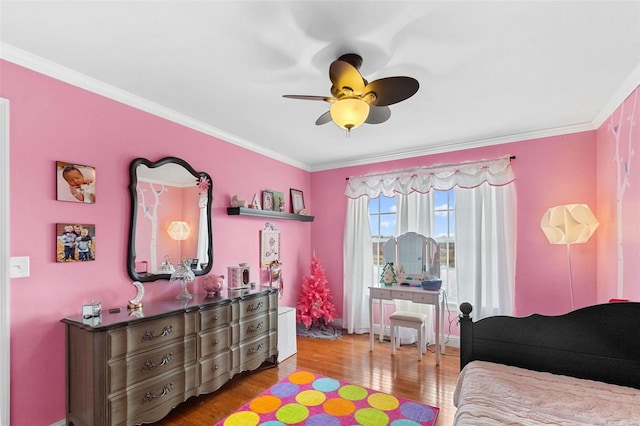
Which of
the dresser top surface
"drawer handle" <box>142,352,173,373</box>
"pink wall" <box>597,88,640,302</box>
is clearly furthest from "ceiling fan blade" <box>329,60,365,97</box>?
"drawer handle" <box>142,352,173,373</box>

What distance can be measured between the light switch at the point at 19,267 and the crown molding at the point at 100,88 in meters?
1.24

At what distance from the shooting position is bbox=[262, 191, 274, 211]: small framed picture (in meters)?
4.04

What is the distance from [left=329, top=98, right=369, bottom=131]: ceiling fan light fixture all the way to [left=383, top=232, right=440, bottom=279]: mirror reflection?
239 centimetres

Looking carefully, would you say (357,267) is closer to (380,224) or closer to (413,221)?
(380,224)

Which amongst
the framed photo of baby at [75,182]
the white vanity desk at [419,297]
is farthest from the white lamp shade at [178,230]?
the white vanity desk at [419,297]

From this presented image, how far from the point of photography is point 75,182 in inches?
86.6

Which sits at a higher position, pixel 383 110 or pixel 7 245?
pixel 383 110

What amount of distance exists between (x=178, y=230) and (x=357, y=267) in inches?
100

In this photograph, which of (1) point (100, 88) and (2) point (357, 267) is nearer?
(1) point (100, 88)

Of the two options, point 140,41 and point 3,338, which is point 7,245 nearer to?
point 3,338

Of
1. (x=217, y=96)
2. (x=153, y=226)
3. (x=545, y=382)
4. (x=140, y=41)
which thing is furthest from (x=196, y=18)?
(x=545, y=382)

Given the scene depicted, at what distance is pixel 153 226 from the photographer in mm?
2686

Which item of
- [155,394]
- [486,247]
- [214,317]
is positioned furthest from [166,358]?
[486,247]

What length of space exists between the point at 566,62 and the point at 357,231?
9.79 feet
